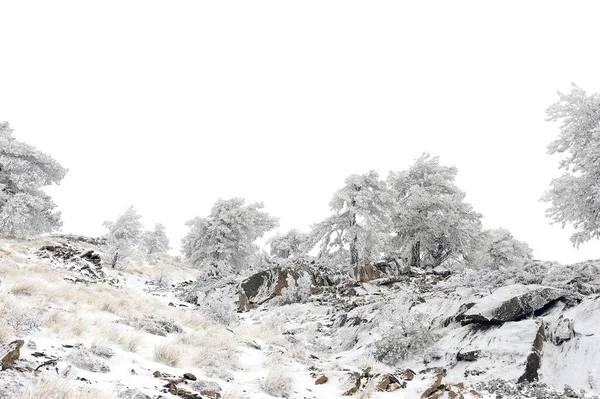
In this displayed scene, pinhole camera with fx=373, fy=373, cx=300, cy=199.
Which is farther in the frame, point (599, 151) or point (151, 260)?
point (151, 260)

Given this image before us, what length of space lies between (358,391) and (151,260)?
37738 millimetres

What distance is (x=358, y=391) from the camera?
5.70 metres

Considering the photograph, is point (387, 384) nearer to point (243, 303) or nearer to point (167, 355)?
point (167, 355)

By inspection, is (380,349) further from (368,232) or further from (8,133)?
(8,133)

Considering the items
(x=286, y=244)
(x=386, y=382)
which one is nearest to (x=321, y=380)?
(x=386, y=382)

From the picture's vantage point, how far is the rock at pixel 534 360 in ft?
21.8

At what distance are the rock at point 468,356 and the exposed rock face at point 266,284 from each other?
11.8 m

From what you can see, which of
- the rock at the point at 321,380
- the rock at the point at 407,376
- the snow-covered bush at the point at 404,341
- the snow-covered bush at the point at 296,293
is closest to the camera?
the rock at the point at 321,380

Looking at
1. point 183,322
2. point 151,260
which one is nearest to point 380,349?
point 183,322

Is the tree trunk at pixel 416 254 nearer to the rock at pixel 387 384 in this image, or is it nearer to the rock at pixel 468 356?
the rock at pixel 468 356

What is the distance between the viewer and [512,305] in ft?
28.8

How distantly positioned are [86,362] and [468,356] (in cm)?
706

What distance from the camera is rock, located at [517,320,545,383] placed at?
21.8ft

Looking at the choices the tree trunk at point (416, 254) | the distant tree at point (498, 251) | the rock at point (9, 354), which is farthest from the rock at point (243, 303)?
the distant tree at point (498, 251)
